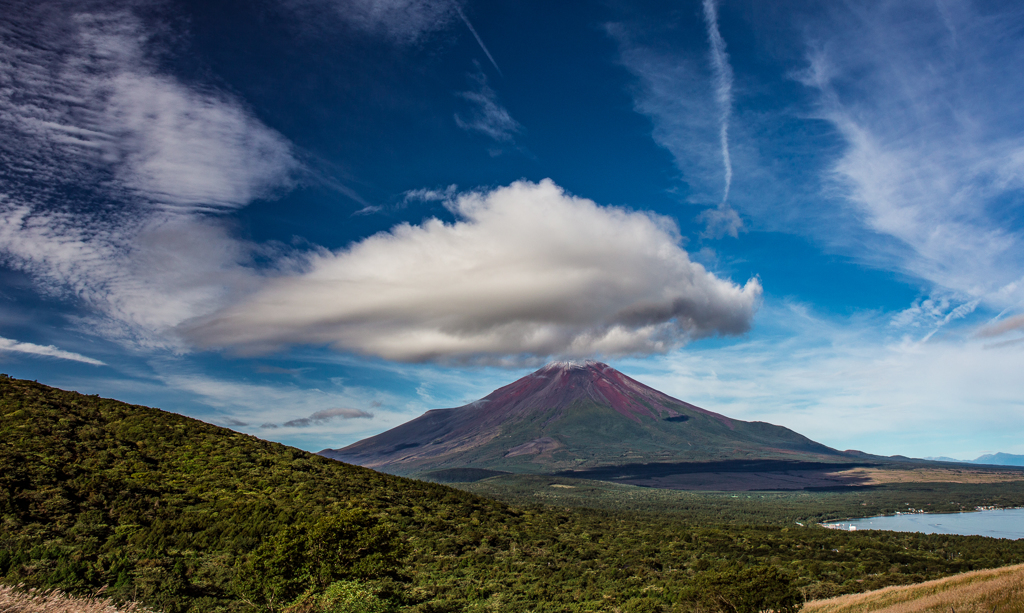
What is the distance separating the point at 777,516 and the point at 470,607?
145558 mm

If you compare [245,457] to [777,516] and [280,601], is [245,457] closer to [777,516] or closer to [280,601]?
[280,601]

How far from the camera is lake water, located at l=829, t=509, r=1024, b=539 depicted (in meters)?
137

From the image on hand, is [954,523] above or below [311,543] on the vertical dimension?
below

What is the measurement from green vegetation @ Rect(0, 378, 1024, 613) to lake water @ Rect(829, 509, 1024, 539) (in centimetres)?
8365

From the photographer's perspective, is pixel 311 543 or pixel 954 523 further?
pixel 954 523

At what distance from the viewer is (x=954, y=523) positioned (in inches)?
6280

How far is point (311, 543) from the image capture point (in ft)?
97.7

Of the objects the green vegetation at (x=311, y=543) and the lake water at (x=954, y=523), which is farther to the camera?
the lake water at (x=954, y=523)

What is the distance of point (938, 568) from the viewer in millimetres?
54625

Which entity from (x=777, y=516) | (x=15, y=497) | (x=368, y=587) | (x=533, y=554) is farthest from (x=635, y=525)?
(x=777, y=516)

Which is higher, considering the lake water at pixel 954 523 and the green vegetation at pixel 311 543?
the green vegetation at pixel 311 543

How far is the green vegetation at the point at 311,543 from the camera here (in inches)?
1155

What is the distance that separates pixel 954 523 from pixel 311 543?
203m

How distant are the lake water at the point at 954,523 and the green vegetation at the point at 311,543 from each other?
83.7m
